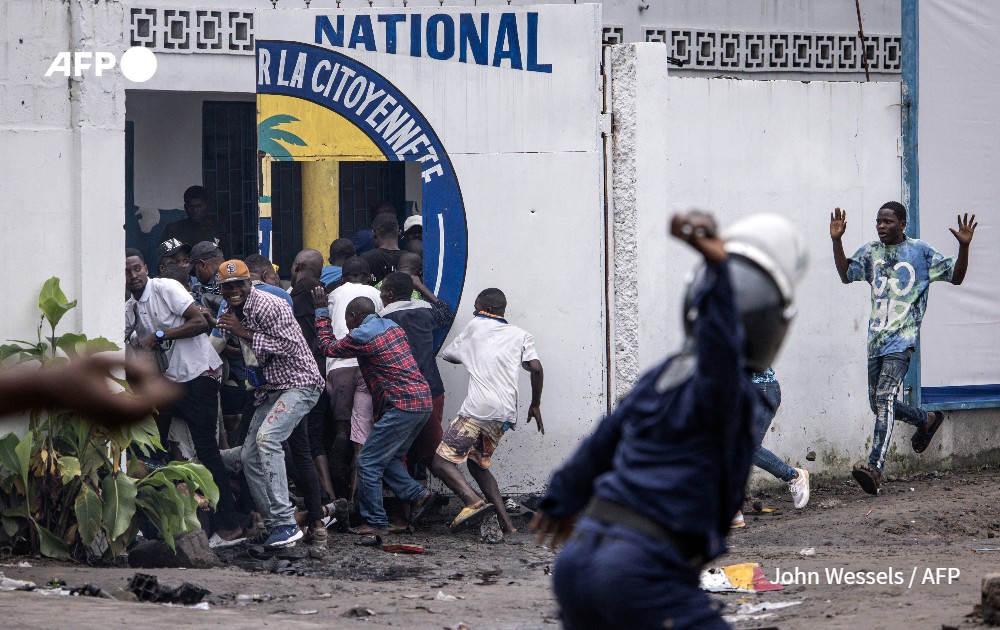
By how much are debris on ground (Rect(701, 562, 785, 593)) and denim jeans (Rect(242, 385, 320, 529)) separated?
102 inches

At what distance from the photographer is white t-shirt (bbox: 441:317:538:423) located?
848 cm

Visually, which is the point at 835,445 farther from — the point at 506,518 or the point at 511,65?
the point at 511,65

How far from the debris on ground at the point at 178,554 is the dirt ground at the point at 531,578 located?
0.19m

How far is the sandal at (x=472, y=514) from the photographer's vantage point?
8.38 metres

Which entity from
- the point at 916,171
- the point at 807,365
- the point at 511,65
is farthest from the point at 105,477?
the point at 916,171

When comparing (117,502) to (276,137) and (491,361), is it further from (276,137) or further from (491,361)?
(276,137)

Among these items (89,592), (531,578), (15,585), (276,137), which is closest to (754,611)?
(531,578)

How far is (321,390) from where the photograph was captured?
329 inches

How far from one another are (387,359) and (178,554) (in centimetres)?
169

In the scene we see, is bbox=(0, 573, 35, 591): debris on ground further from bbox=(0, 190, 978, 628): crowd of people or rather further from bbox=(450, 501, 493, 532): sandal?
bbox=(450, 501, 493, 532): sandal

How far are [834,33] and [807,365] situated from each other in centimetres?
453

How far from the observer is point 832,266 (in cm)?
961

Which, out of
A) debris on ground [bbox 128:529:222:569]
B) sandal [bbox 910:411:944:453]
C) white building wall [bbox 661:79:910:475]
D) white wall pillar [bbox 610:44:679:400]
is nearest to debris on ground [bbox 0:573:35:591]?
debris on ground [bbox 128:529:222:569]

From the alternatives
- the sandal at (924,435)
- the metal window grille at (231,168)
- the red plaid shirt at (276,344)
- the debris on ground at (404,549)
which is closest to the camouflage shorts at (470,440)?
the debris on ground at (404,549)
